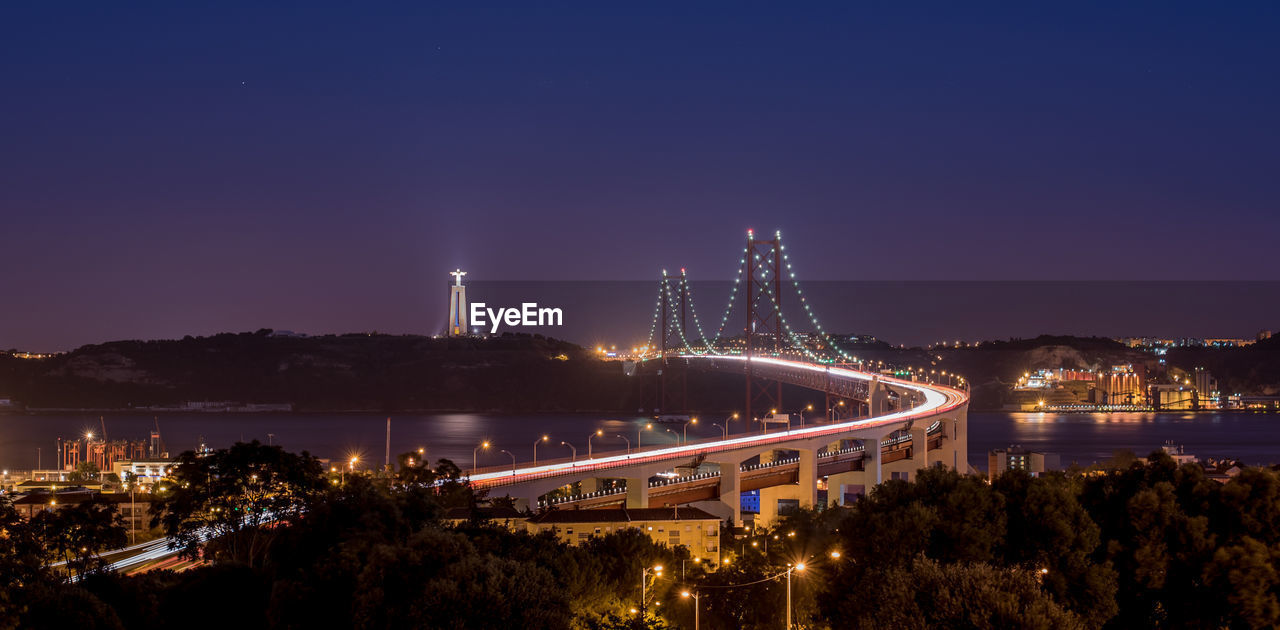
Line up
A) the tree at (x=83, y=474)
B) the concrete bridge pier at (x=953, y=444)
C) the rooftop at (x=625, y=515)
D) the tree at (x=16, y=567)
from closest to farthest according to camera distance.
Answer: the tree at (x=16, y=567) < the rooftop at (x=625, y=515) < the tree at (x=83, y=474) < the concrete bridge pier at (x=953, y=444)

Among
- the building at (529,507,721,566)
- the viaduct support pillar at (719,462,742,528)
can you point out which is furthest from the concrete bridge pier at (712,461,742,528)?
the building at (529,507,721,566)

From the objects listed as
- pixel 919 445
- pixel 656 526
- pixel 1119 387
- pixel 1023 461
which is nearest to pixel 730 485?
pixel 656 526

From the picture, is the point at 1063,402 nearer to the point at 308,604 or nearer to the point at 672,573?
the point at 672,573

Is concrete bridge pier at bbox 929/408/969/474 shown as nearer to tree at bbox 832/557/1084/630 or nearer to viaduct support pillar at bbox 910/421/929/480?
viaduct support pillar at bbox 910/421/929/480

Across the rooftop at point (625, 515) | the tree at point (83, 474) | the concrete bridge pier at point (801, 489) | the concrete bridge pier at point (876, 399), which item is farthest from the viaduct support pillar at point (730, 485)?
the tree at point (83, 474)

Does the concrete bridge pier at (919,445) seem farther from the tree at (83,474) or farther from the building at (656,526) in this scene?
the tree at (83,474)

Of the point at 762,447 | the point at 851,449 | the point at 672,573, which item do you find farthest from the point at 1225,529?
the point at 851,449
